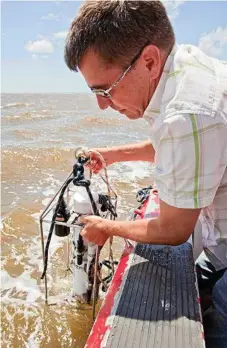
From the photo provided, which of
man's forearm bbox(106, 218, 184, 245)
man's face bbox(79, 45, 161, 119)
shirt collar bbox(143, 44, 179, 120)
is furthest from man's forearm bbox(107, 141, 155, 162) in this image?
shirt collar bbox(143, 44, 179, 120)

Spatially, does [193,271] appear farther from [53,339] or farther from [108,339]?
[53,339]

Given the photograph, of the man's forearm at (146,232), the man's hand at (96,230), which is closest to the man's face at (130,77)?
the man's forearm at (146,232)

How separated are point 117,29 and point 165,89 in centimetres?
29

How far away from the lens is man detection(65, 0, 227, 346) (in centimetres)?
128

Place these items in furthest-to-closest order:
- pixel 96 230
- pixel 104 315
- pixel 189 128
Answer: pixel 96 230 < pixel 104 315 < pixel 189 128

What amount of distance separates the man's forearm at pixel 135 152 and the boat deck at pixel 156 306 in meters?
0.83

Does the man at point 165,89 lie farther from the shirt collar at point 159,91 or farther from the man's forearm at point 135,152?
the man's forearm at point 135,152

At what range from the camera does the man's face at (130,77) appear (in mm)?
1397

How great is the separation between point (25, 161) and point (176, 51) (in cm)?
722

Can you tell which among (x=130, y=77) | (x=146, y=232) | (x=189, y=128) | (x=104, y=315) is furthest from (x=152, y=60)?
(x=104, y=315)

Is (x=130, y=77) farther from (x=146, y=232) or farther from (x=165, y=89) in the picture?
(x=146, y=232)

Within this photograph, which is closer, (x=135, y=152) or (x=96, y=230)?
(x=96, y=230)

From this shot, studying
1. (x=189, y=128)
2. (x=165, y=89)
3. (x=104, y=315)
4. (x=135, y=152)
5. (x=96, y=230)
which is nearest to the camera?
(x=189, y=128)

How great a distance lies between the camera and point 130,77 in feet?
4.74
